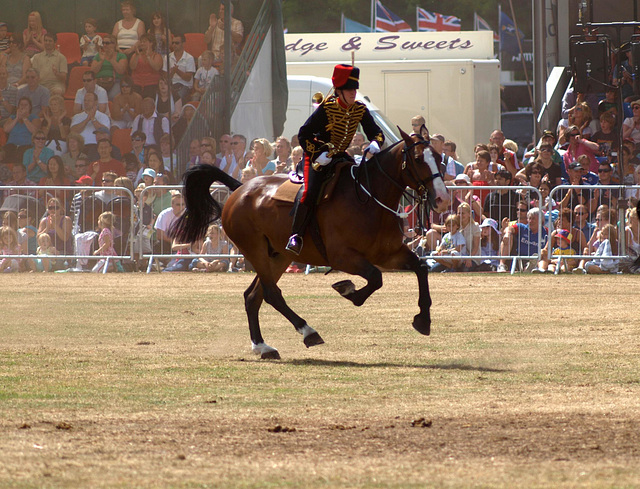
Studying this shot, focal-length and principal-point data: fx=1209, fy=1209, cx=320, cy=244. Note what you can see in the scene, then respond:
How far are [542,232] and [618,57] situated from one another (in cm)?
429

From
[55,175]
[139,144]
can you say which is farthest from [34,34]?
[139,144]

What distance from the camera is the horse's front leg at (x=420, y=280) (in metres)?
10.3

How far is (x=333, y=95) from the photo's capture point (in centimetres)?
1080

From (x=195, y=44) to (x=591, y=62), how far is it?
7.09 metres

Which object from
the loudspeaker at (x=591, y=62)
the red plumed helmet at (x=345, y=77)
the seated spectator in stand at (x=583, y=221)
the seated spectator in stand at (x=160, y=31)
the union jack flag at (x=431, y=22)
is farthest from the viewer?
the union jack flag at (x=431, y=22)

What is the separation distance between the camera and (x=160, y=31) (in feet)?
72.4

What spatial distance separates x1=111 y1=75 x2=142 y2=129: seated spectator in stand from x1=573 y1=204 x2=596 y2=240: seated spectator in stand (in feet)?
27.5

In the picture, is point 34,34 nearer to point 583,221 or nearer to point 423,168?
point 583,221

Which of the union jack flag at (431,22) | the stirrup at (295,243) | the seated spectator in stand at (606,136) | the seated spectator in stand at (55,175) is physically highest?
the union jack flag at (431,22)

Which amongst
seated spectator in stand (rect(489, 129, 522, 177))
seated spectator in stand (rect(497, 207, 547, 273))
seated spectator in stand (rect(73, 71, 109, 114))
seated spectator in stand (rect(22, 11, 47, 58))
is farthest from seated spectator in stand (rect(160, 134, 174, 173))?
seated spectator in stand (rect(497, 207, 547, 273))

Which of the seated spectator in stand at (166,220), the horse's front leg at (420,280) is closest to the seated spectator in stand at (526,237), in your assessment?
the seated spectator in stand at (166,220)

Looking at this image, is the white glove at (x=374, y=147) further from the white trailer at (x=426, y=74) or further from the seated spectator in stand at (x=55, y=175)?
the white trailer at (x=426, y=74)

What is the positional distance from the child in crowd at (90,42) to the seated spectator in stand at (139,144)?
5.48ft

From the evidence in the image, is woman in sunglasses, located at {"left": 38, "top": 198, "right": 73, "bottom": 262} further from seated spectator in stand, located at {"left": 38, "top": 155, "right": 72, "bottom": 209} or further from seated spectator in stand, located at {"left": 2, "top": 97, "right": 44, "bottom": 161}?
seated spectator in stand, located at {"left": 2, "top": 97, "right": 44, "bottom": 161}
